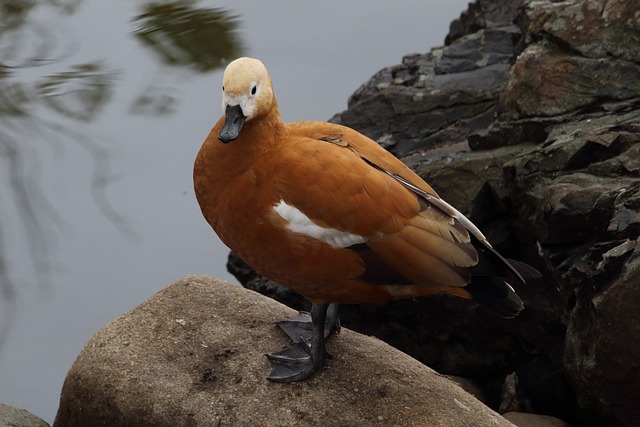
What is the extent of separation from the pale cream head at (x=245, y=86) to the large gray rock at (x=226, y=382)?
1.06 meters

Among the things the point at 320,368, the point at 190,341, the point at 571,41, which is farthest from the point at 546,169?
the point at 190,341

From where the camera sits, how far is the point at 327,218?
13.1ft

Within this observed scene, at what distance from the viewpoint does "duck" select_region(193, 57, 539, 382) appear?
3980mm

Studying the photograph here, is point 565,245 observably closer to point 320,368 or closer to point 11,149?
point 320,368

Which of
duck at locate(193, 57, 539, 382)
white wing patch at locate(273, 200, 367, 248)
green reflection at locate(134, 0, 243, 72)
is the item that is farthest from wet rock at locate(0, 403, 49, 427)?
green reflection at locate(134, 0, 243, 72)

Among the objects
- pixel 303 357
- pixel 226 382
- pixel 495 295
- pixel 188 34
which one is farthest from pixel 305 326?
pixel 188 34

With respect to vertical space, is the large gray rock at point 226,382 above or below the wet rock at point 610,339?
below

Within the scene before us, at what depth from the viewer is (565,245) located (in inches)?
189

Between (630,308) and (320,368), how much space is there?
126 centimetres

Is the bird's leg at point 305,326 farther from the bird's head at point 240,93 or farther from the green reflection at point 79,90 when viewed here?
the green reflection at point 79,90

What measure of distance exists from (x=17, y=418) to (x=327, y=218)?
179 centimetres

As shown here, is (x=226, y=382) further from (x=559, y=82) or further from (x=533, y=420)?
(x=559, y=82)

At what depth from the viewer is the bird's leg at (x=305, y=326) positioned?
15.0 ft

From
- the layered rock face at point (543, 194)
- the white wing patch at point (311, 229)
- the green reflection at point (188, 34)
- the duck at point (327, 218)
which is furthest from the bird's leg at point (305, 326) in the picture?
the green reflection at point (188, 34)
